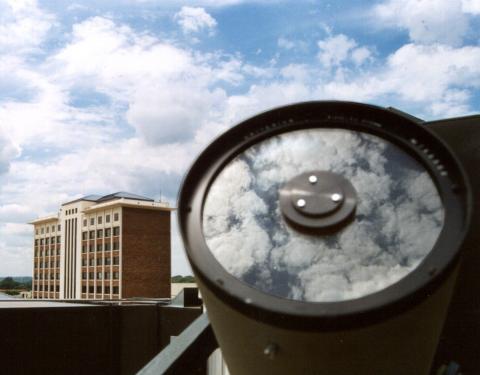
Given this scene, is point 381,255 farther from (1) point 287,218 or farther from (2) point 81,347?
(2) point 81,347

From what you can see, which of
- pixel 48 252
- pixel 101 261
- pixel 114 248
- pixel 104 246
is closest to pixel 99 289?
pixel 101 261

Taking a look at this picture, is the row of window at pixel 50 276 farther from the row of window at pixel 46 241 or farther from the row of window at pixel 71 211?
the row of window at pixel 71 211

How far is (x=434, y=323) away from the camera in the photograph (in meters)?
1.34

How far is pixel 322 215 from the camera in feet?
4.62

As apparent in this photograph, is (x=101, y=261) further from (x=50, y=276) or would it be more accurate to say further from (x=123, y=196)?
(x=50, y=276)

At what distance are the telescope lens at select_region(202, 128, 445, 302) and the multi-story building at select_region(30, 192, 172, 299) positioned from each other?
227ft

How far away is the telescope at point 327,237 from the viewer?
125 centimetres

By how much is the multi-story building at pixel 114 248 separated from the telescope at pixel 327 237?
69.2 m

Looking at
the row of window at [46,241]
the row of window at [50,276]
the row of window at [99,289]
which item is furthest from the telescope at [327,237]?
the row of window at [50,276]

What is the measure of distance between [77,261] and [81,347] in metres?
82.0

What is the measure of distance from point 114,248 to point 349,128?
7389 centimetres

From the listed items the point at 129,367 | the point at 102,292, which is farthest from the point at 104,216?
the point at 129,367

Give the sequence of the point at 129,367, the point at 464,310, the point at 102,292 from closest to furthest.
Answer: the point at 464,310
the point at 129,367
the point at 102,292

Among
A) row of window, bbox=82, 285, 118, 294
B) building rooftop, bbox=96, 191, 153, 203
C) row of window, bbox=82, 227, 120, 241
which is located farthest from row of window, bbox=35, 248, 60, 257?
building rooftop, bbox=96, 191, 153, 203
